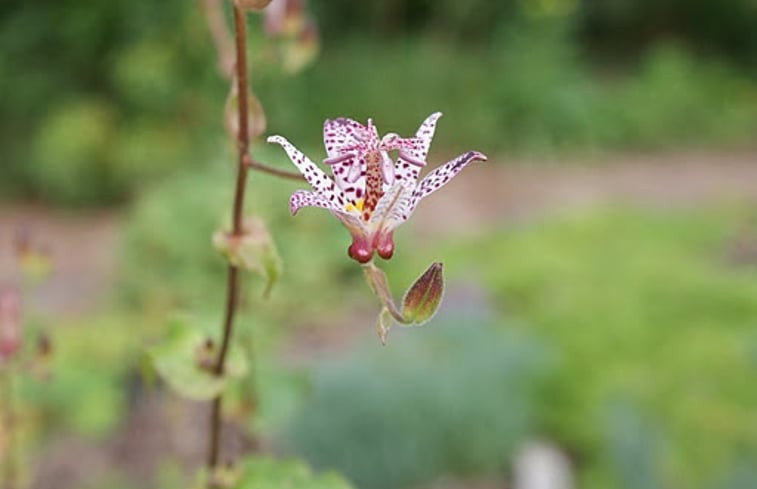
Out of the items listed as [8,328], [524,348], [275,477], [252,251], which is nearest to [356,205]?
[252,251]

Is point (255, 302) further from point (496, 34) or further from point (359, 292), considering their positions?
point (496, 34)

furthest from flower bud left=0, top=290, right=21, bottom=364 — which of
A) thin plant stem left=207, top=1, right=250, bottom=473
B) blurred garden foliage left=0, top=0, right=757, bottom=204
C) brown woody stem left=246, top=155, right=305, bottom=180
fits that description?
blurred garden foliage left=0, top=0, right=757, bottom=204

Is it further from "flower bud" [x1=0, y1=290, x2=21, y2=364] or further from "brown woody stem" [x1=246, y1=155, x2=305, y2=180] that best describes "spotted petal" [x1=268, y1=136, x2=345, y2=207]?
"flower bud" [x1=0, y1=290, x2=21, y2=364]

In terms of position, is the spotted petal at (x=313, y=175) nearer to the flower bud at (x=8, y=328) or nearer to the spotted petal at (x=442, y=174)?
the spotted petal at (x=442, y=174)

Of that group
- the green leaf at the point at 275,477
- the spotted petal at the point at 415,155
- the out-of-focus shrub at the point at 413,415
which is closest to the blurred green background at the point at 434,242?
the out-of-focus shrub at the point at 413,415

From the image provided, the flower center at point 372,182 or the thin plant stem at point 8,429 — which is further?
the thin plant stem at point 8,429
